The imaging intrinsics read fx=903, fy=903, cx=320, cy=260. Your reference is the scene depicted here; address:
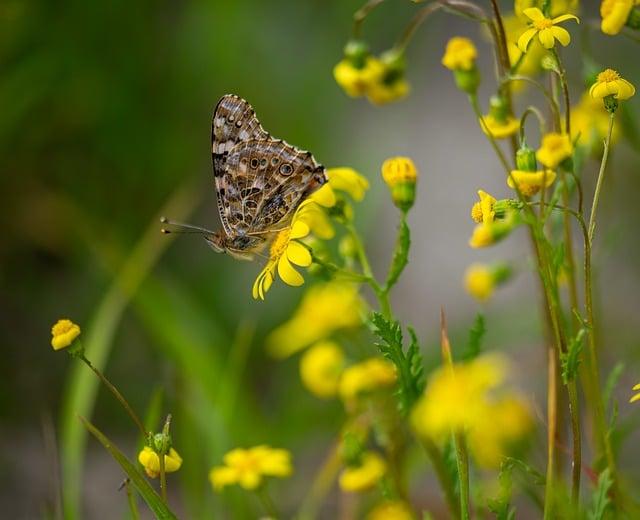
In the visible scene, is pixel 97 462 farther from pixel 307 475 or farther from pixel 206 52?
pixel 206 52

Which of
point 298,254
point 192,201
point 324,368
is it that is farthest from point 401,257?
point 192,201

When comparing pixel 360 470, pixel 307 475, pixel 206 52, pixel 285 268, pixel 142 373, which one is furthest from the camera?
pixel 206 52

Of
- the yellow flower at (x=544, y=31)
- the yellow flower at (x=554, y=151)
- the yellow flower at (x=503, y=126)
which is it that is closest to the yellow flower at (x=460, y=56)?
the yellow flower at (x=503, y=126)

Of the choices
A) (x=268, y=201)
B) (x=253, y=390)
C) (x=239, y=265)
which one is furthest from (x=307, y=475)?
(x=268, y=201)

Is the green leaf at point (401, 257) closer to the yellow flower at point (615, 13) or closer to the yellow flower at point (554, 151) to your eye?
the yellow flower at point (554, 151)

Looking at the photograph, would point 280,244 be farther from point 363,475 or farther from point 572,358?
point 572,358
